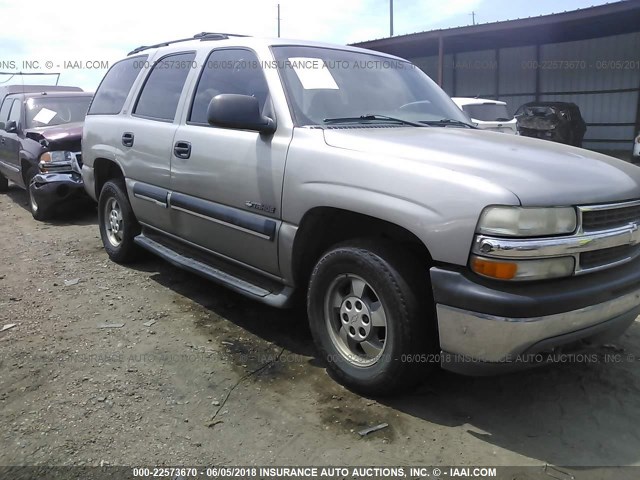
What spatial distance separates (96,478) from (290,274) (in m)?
1.48

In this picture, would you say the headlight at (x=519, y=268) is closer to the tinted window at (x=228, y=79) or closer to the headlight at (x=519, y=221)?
the headlight at (x=519, y=221)

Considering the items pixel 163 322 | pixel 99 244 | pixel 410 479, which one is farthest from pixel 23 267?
pixel 410 479

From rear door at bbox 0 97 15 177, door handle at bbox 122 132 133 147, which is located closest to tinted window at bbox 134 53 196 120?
door handle at bbox 122 132 133 147

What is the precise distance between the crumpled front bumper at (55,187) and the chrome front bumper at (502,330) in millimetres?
6390

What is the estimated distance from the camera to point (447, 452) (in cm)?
259

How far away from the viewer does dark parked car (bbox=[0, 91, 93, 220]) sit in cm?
755

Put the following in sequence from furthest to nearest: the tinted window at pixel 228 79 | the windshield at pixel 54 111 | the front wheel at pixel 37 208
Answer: the windshield at pixel 54 111 → the front wheel at pixel 37 208 → the tinted window at pixel 228 79

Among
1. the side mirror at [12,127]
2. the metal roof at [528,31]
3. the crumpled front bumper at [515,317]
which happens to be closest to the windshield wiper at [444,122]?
the crumpled front bumper at [515,317]

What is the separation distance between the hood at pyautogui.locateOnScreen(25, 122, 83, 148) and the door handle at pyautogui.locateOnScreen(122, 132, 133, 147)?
10.7 feet

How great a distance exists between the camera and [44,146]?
7594 mm

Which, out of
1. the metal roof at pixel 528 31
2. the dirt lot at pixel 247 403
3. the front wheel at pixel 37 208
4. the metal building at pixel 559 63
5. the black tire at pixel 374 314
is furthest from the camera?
the metal building at pixel 559 63

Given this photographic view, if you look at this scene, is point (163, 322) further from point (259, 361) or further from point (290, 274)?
point (290, 274)

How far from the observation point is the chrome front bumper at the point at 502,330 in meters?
2.41

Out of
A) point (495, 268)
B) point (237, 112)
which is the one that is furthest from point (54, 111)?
point (495, 268)
